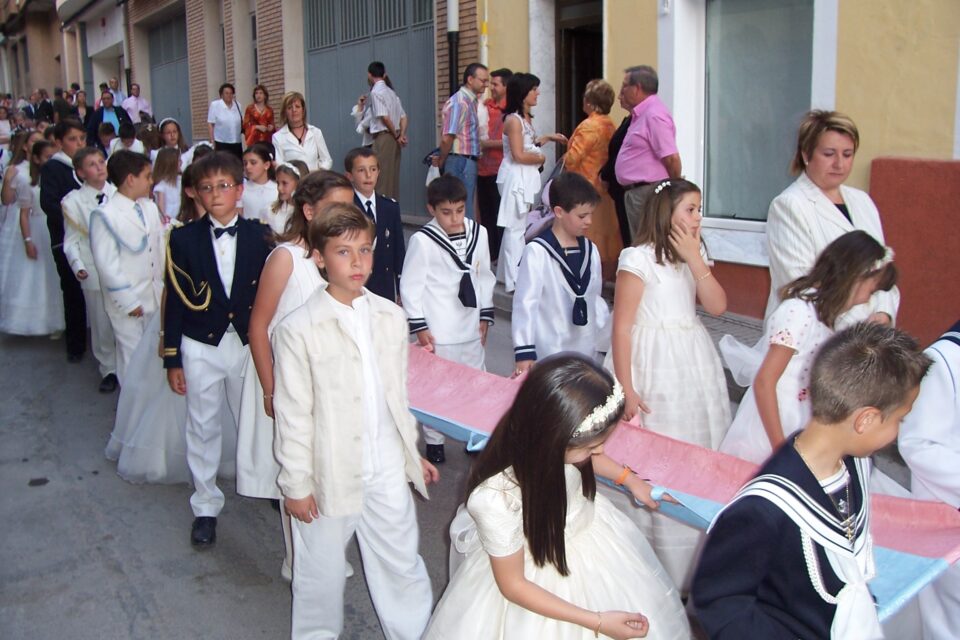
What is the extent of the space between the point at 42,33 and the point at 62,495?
40774mm

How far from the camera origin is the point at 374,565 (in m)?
3.58

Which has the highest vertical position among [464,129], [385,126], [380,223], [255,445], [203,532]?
[385,126]

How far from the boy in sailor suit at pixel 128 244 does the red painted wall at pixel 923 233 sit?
16.1 ft

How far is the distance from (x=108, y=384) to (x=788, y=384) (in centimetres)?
562

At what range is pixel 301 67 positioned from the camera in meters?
17.2

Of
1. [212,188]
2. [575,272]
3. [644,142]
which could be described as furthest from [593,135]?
[212,188]

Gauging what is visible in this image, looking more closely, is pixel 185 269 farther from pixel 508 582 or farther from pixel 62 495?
pixel 508 582

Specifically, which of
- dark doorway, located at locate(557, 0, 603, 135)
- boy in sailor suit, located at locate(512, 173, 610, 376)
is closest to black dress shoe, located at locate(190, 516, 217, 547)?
boy in sailor suit, located at locate(512, 173, 610, 376)

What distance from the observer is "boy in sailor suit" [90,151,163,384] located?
6.16 m

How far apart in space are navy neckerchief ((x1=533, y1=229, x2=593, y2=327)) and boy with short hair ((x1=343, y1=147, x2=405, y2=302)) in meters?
1.20

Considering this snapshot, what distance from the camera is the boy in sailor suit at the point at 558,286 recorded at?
4766 mm

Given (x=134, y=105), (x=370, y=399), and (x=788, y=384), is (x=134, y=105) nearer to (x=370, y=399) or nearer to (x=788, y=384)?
(x=370, y=399)

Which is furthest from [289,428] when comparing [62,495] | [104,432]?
[104,432]

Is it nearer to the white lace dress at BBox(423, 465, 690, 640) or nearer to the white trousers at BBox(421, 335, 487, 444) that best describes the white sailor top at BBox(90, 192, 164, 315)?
the white trousers at BBox(421, 335, 487, 444)
